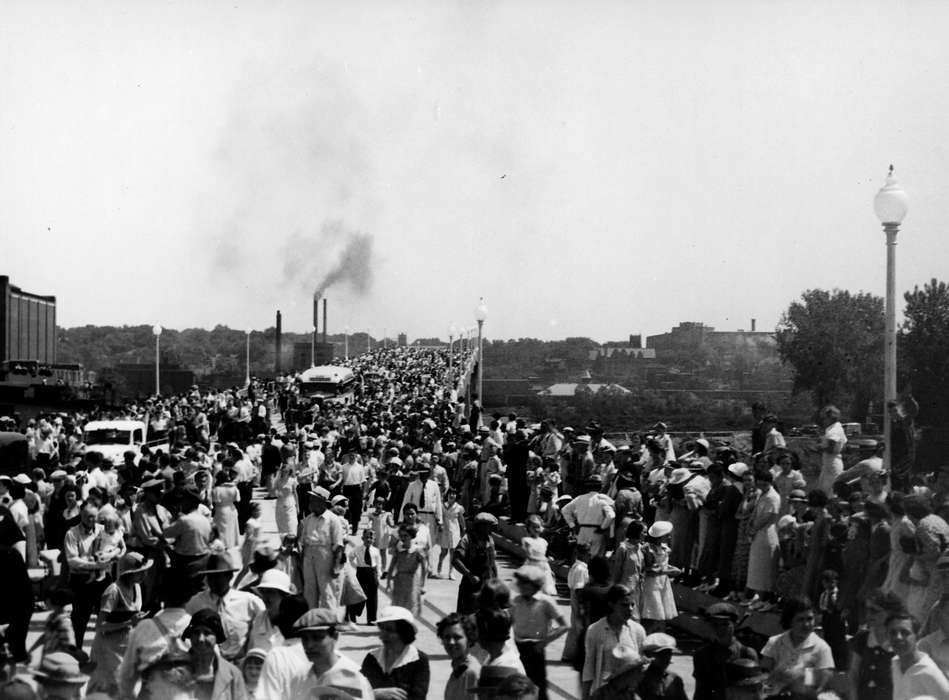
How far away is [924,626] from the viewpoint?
26.4 feet

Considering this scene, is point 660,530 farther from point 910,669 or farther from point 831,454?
point 910,669

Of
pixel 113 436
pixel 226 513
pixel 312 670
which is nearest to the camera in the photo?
pixel 312 670

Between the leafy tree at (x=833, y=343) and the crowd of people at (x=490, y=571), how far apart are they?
73959 millimetres

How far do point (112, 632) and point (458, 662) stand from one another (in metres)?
2.29

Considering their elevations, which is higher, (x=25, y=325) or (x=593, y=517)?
(x=25, y=325)

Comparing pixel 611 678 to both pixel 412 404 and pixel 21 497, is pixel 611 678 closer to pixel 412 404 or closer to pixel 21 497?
pixel 21 497

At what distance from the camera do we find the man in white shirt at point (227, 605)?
713cm

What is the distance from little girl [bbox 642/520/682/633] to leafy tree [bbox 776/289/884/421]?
78557 millimetres

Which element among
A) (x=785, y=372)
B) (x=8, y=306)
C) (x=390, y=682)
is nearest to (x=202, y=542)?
(x=390, y=682)

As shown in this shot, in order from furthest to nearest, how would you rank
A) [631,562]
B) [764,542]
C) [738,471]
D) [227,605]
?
[738,471], [764,542], [631,562], [227,605]

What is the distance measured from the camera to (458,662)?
6.34m

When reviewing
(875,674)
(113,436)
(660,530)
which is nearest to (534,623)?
(875,674)

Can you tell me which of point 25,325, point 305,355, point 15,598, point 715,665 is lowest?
point 15,598

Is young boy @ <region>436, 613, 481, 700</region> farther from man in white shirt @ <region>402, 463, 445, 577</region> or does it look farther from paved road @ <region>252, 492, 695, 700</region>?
man in white shirt @ <region>402, 463, 445, 577</region>
